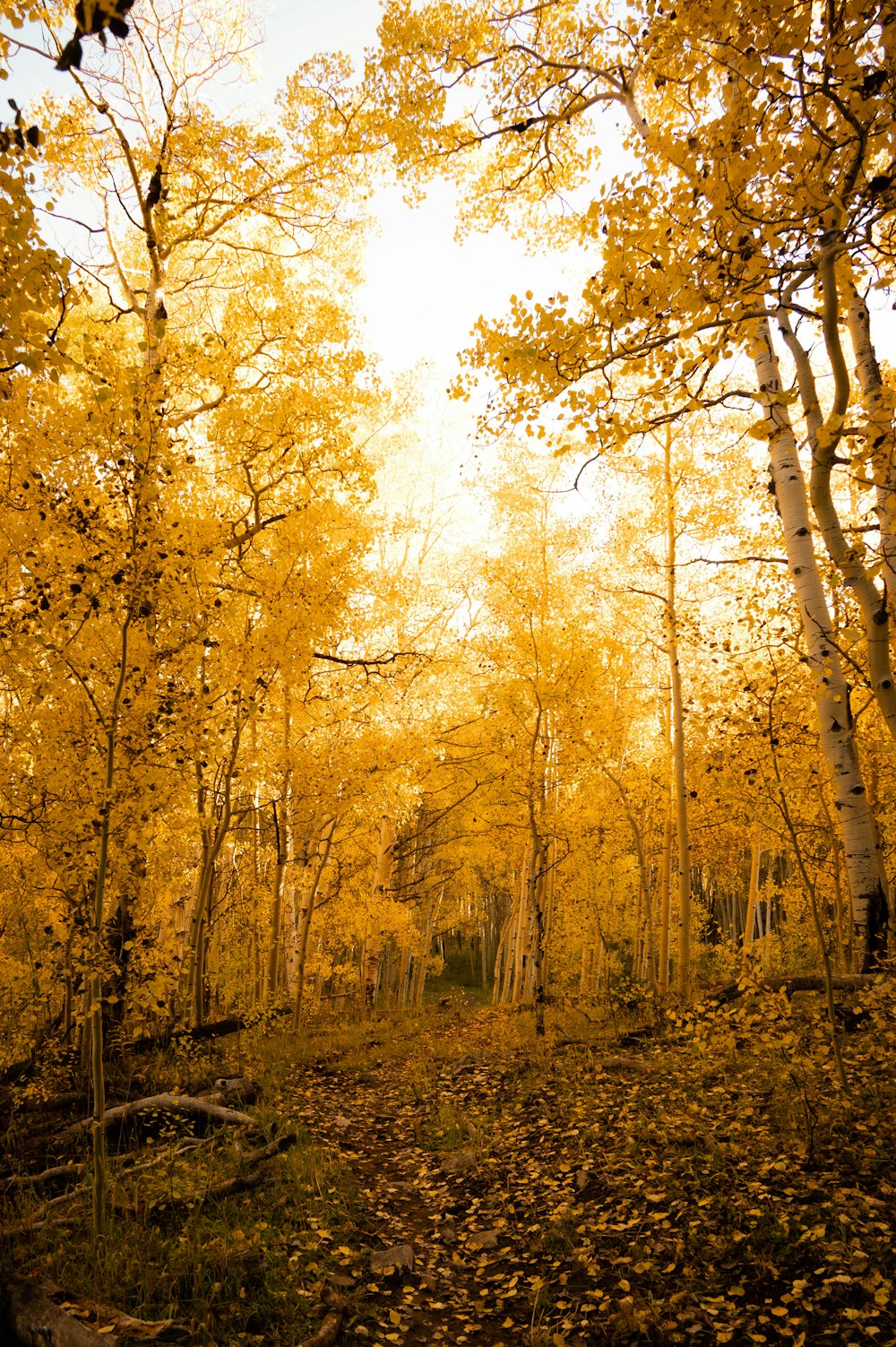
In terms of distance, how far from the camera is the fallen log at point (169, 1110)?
5105 millimetres

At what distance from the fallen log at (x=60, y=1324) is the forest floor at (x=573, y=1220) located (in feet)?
0.90

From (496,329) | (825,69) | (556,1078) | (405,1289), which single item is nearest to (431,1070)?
(556,1078)

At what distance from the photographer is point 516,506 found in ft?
43.8

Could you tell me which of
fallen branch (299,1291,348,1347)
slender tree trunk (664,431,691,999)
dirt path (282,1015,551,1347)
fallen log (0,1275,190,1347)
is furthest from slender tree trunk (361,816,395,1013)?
fallen log (0,1275,190,1347)

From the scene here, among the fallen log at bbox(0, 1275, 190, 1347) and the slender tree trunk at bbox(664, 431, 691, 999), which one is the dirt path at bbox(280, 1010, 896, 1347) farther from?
the slender tree trunk at bbox(664, 431, 691, 999)

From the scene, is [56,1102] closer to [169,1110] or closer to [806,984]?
[169,1110]

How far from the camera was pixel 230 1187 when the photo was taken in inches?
169

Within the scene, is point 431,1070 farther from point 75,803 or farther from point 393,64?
point 393,64

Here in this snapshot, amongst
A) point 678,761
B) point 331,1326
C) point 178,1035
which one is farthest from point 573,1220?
point 678,761

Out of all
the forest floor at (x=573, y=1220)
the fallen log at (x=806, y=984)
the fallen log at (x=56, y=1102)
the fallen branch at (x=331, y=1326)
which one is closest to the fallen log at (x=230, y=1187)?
the forest floor at (x=573, y=1220)

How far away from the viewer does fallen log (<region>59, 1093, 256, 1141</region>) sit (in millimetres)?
5105

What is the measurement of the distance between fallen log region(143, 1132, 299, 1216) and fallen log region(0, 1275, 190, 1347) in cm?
124

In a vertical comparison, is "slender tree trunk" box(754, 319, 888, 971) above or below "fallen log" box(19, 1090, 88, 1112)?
above

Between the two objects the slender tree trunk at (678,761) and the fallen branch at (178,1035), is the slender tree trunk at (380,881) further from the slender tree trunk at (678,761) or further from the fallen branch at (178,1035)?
the slender tree trunk at (678,761)
